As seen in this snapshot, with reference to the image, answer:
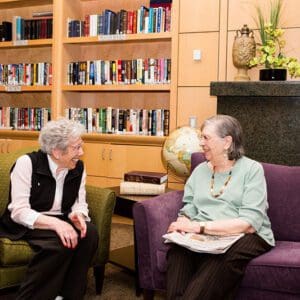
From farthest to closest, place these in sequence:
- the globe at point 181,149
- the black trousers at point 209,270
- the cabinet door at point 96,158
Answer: the cabinet door at point 96,158 → the globe at point 181,149 → the black trousers at point 209,270

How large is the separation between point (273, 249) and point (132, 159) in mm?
2169

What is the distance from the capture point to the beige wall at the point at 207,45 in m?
3.80

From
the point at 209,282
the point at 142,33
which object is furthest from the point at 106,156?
the point at 209,282

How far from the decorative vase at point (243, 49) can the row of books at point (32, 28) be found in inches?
79.4

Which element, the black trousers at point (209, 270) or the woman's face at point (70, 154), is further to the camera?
the woman's face at point (70, 154)

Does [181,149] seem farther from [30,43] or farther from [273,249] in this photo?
[30,43]

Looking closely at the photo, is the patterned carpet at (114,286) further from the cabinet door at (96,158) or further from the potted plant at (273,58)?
the potted plant at (273,58)

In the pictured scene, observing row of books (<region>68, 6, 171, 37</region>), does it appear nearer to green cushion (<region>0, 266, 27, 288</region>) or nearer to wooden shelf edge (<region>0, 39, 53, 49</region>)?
wooden shelf edge (<region>0, 39, 53, 49</region>)

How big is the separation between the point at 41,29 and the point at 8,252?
3.01 metres

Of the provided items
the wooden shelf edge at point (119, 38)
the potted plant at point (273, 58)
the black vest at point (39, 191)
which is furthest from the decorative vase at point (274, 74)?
the black vest at point (39, 191)

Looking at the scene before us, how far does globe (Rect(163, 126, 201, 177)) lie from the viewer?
10.6 ft

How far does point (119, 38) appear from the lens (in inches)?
169

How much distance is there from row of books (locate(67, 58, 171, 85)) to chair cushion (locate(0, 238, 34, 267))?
7.56ft

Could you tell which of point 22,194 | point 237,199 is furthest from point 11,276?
point 237,199
